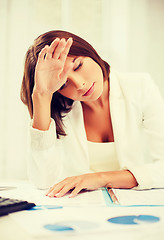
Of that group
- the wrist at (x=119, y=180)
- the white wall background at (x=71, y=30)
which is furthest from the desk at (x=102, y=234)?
the white wall background at (x=71, y=30)

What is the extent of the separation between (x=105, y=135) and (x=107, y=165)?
0.50ft

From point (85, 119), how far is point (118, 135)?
0.24 m

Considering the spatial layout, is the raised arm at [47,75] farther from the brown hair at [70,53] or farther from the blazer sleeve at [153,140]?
the blazer sleeve at [153,140]

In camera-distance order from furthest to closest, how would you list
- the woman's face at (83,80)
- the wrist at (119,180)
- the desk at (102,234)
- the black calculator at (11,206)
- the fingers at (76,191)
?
the woman's face at (83,80) < the wrist at (119,180) < the fingers at (76,191) < the black calculator at (11,206) < the desk at (102,234)

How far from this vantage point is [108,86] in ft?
4.30

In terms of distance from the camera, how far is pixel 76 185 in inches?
32.2

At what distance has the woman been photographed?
0.93 metres

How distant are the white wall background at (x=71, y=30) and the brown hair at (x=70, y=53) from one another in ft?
1.61

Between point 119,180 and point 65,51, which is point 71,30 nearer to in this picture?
point 65,51

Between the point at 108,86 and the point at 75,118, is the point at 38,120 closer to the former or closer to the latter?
the point at 75,118

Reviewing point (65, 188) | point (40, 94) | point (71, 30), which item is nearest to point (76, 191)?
point (65, 188)

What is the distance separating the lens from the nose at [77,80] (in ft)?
3.28

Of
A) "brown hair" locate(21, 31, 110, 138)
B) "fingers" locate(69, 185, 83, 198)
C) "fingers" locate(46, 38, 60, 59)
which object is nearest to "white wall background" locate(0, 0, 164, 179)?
"brown hair" locate(21, 31, 110, 138)

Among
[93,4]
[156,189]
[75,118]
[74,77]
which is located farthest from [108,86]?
[93,4]
